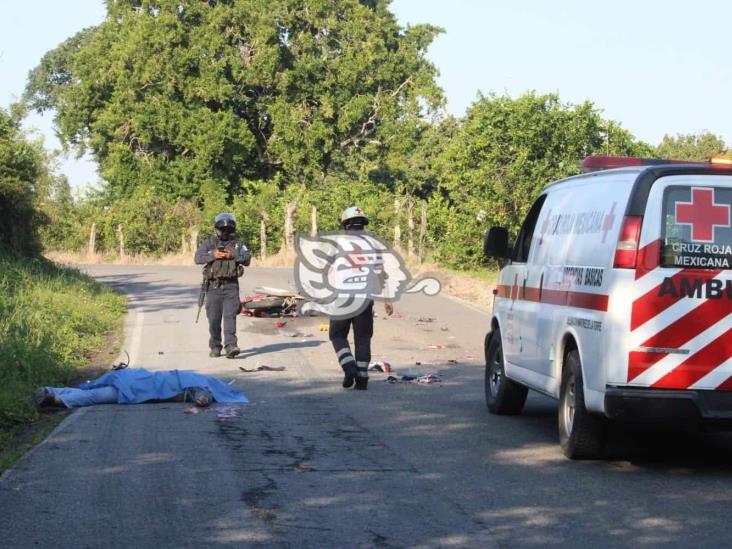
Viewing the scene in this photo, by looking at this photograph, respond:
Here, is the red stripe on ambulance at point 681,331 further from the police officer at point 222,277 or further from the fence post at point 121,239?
Answer: the fence post at point 121,239

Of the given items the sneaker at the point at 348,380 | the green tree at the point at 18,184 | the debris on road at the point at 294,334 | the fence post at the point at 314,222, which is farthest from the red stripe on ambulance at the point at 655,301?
the fence post at the point at 314,222

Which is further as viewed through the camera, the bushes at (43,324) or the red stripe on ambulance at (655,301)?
the bushes at (43,324)

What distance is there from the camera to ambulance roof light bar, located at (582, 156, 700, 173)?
890 centimetres

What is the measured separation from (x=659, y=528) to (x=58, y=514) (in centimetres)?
340

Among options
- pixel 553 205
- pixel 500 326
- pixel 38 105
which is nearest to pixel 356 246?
pixel 500 326

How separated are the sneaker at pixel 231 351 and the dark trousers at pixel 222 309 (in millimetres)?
49

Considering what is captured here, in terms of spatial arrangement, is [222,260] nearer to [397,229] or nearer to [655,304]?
[655,304]

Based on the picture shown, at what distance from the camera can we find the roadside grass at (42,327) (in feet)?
37.3

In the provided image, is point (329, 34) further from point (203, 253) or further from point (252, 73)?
point (203, 253)

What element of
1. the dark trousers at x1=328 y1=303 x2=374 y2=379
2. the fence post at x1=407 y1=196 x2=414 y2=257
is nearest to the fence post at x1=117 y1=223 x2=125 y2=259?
the fence post at x1=407 y1=196 x2=414 y2=257

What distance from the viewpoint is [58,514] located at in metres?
6.82

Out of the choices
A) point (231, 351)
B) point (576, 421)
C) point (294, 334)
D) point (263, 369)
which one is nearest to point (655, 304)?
point (576, 421)

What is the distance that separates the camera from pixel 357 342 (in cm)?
1320

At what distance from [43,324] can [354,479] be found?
988cm
